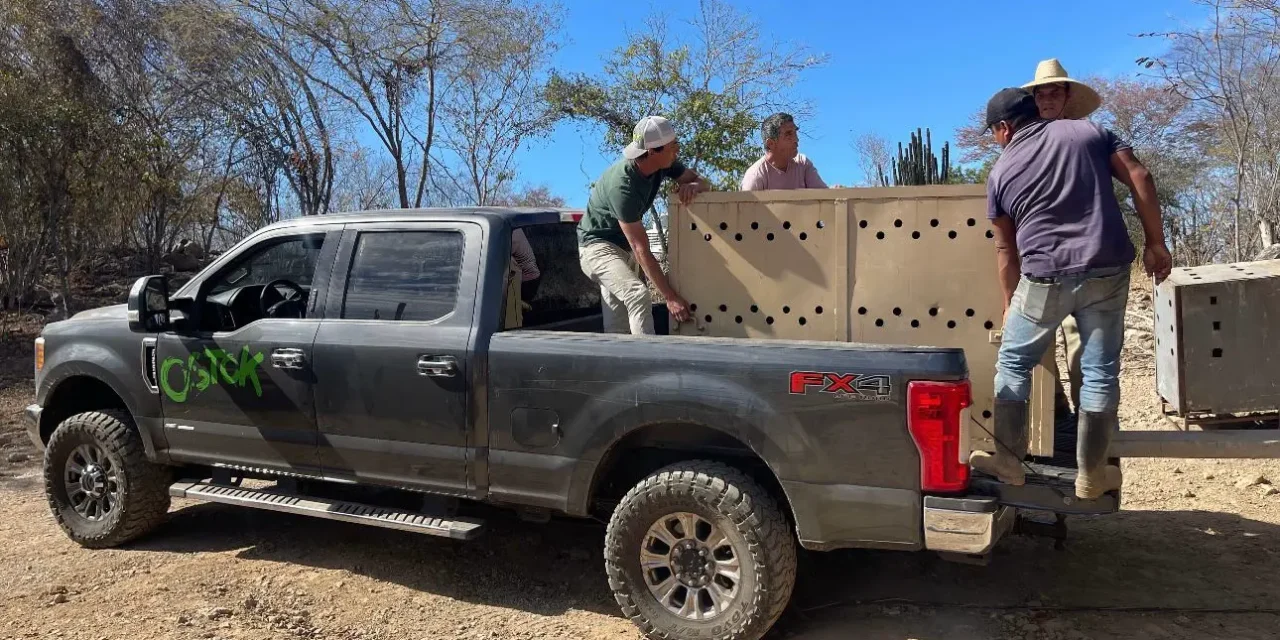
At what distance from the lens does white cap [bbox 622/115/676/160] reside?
14.1ft

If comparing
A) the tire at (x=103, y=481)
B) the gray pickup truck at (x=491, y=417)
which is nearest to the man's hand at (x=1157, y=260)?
the gray pickup truck at (x=491, y=417)

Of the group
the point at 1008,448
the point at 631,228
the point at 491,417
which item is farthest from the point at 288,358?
the point at 1008,448

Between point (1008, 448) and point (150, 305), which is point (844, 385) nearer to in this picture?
point (1008, 448)

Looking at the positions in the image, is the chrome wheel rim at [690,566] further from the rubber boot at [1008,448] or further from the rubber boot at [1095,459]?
the rubber boot at [1095,459]

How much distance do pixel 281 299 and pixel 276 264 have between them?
20 cm

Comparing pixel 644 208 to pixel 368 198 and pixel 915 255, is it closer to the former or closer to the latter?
pixel 915 255

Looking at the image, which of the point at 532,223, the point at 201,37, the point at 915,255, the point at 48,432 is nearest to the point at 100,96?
the point at 201,37

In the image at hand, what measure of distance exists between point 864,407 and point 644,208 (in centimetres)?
170

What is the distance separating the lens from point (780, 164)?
214 inches

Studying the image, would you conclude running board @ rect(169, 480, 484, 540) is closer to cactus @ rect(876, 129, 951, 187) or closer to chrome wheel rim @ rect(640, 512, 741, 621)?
chrome wheel rim @ rect(640, 512, 741, 621)

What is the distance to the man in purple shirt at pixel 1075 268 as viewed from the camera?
3.36 m

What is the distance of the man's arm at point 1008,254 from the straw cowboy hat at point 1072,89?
0.64 metres

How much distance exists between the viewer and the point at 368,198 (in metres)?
20.3

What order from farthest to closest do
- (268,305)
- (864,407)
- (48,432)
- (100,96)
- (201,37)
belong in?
(201,37) → (100,96) → (48,432) → (268,305) → (864,407)
